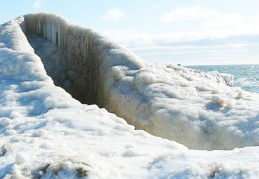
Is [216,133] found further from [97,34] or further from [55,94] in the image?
[97,34]

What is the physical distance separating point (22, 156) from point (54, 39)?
21.0ft

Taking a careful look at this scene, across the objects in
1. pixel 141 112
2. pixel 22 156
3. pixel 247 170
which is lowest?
pixel 141 112

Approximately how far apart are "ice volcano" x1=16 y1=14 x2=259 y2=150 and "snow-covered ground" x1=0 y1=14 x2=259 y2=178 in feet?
0.05

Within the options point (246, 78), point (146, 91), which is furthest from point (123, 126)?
point (246, 78)

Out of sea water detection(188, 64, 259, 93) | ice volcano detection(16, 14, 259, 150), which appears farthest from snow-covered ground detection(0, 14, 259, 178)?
sea water detection(188, 64, 259, 93)

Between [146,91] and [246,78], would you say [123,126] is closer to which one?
[146,91]

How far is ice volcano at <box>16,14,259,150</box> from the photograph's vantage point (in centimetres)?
589

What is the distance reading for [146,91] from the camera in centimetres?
687

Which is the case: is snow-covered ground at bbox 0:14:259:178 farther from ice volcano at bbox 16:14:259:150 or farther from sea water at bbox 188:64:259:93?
sea water at bbox 188:64:259:93

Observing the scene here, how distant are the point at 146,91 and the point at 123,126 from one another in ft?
7.69

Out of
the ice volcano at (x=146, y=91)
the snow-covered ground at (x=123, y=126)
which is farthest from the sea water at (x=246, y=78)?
the snow-covered ground at (x=123, y=126)

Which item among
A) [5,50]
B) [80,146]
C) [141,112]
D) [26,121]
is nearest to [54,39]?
[5,50]

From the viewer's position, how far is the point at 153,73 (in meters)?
7.36

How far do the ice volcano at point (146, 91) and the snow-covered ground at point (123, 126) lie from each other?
0.05 feet
